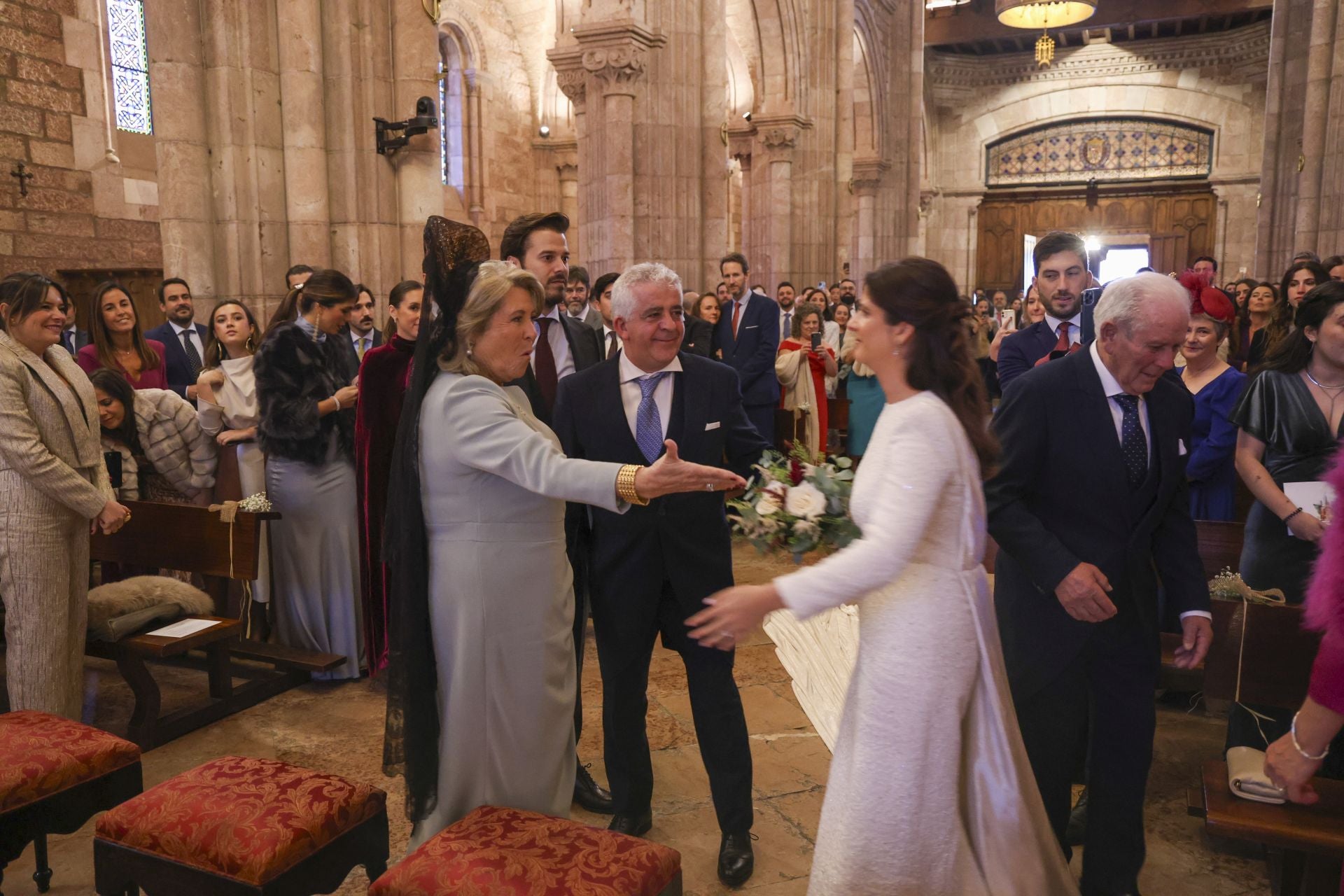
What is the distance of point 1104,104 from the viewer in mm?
24953

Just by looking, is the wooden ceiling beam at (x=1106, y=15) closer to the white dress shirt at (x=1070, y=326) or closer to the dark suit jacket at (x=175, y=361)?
the dark suit jacket at (x=175, y=361)

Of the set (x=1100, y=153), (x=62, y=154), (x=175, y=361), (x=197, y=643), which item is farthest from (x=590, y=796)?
(x=1100, y=153)

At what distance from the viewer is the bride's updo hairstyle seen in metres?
1.98

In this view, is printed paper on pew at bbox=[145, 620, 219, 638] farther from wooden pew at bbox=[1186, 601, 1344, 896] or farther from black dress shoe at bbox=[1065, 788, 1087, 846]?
wooden pew at bbox=[1186, 601, 1344, 896]

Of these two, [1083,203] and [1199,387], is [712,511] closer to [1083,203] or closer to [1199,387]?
[1199,387]

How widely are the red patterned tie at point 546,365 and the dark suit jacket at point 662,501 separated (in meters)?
1.27

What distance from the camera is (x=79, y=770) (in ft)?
8.77

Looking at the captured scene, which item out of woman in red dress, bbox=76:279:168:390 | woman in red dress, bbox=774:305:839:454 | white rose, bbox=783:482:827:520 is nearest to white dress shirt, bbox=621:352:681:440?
white rose, bbox=783:482:827:520

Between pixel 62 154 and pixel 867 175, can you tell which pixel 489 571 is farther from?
pixel 867 175

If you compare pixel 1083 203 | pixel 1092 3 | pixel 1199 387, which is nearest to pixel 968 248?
pixel 1083 203

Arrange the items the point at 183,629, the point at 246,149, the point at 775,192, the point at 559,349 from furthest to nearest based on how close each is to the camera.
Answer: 1. the point at 775,192
2. the point at 246,149
3. the point at 559,349
4. the point at 183,629

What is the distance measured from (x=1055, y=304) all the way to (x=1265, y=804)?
2130mm

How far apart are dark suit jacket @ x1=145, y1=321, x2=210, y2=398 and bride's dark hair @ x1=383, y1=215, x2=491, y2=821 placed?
4352mm

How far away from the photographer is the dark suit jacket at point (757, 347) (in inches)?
304
